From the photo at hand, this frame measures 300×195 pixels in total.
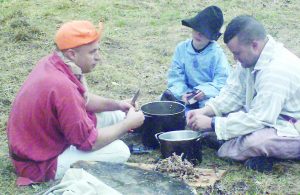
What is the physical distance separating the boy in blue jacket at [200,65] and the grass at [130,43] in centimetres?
64

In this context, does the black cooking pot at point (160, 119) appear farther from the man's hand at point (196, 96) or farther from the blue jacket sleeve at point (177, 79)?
the blue jacket sleeve at point (177, 79)

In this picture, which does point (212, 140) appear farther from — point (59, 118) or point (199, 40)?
point (59, 118)

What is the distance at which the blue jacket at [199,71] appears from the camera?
556cm

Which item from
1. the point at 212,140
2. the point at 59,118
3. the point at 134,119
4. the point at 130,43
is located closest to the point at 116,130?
the point at 134,119

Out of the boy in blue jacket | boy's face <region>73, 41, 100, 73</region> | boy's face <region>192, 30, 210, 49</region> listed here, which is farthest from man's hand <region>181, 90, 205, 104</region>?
boy's face <region>73, 41, 100, 73</region>

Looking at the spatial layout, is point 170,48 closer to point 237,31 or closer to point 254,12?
point 254,12

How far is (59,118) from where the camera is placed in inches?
163


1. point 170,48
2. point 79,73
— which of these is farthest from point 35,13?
point 79,73

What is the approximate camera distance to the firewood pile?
179 inches

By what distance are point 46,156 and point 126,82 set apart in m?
2.94

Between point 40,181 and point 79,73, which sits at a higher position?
point 79,73

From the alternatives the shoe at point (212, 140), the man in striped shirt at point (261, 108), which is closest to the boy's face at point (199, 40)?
the man in striped shirt at point (261, 108)

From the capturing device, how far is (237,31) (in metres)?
4.53

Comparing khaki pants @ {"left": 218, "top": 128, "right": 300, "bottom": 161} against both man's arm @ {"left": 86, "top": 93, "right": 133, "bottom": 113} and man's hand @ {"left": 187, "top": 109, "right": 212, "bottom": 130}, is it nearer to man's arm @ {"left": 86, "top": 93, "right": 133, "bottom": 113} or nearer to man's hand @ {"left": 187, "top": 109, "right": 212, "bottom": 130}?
man's hand @ {"left": 187, "top": 109, "right": 212, "bottom": 130}
